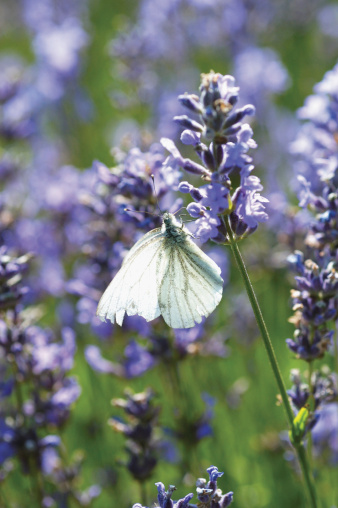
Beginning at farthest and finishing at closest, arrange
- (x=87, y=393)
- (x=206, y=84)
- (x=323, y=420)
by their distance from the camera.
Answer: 1. (x=87, y=393)
2. (x=323, y=420)
3. (x=206, y=84)

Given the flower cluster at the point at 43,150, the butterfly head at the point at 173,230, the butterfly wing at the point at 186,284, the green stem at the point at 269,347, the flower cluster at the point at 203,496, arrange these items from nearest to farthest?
the flower cluster at the point at 203,496, the green stem at the point at 269,347, the butterfly wing at the point at 186,284, the butterfly head at the point at 173,230, the flower cluster at the point at 43,150

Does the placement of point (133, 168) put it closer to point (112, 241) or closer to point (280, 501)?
point (112, 241)

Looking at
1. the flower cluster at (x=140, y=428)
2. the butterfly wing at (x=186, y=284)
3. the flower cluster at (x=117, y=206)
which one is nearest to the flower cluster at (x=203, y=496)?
the butterfly wing at (x=186, y=284)

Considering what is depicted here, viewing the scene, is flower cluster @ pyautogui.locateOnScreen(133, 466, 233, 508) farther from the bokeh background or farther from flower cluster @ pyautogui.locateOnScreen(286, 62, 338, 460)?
the bokeh background

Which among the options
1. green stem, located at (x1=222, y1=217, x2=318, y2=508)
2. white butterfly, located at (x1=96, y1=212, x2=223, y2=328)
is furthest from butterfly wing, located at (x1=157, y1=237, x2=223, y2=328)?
green stem, located at (x1=222, y1=217, x2=318, y2=508)

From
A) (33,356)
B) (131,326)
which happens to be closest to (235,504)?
(131,326)

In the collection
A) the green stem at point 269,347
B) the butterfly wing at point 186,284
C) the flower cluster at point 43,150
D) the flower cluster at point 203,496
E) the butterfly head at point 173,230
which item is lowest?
the flower cluster at point 203,496

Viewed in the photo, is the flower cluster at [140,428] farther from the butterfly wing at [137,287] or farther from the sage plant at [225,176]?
the sage plant at [225,176]
